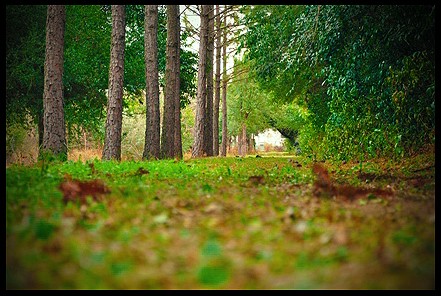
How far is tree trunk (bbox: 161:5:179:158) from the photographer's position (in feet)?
48.1

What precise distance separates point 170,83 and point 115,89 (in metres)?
3.81

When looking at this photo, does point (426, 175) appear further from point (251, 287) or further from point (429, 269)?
point (251, 287)

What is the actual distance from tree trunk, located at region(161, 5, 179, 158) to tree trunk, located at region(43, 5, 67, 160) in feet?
16.1

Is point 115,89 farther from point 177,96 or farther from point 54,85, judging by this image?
point 177,96

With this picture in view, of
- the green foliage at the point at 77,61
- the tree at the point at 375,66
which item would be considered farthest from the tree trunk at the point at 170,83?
the tree at the point at 375,66

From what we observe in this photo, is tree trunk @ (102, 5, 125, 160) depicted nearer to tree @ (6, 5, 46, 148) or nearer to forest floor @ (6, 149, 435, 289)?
tree @ (6, 5, 46, 148)

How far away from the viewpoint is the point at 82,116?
18281mm

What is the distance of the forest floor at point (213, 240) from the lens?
2037 millimetres

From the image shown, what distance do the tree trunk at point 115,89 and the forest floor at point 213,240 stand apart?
6827mm

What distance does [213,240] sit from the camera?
2713 mm

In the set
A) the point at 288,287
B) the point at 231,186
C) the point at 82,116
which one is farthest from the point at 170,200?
the point at 82,116

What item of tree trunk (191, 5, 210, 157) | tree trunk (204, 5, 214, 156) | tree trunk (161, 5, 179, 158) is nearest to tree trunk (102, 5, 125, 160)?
tree trunk (161, 5, 179, 158)

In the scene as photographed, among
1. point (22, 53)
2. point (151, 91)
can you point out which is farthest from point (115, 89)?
point (22, 53)
